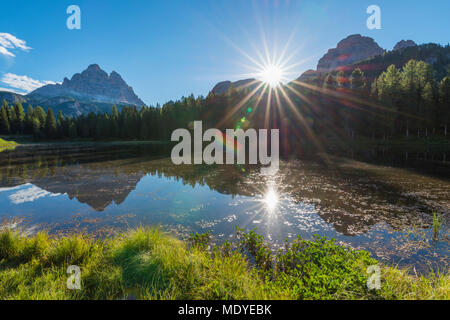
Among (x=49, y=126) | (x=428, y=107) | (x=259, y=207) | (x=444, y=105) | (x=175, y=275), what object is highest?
(x=444, y=105)

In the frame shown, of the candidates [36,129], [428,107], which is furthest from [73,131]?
[428,107]

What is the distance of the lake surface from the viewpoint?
919 cm

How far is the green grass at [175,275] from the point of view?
4.47 m

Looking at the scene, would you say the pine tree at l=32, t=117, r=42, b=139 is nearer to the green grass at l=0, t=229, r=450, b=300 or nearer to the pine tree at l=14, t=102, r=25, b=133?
the pine tree at l=14, t=102, r=25, b=133

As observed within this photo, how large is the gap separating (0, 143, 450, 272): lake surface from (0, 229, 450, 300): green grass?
258 centimetres

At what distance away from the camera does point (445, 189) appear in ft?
53.2

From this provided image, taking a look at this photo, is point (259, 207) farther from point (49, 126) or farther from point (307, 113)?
point (49, 126)

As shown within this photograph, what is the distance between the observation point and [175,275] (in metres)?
5.34

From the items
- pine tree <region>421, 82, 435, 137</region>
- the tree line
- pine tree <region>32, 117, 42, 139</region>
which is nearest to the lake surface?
the tree line

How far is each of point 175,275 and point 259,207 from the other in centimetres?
856

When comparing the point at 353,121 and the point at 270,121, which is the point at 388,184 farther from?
the point at 270,121
